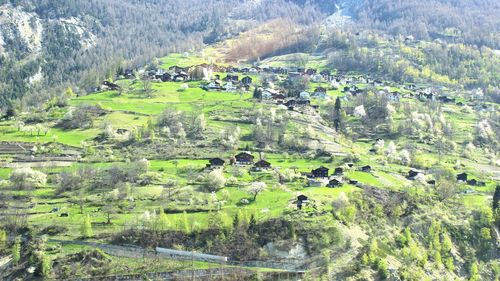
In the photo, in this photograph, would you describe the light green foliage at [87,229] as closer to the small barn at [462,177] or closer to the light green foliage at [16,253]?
the light green foliage at [16,253]

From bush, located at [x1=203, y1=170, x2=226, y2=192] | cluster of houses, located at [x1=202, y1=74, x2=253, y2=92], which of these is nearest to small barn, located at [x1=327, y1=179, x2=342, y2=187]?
bush, located at [x1=203, y1=170, x2=226, y2=192]

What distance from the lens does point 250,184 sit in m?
71.3

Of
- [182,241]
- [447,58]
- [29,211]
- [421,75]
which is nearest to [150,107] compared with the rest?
[29,211]

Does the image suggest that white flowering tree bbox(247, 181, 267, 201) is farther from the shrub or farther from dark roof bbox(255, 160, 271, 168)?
dark roof bbox(255, 160, 271, 168)

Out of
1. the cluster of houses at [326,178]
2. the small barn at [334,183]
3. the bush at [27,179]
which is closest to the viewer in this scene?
the bush at [27,179]

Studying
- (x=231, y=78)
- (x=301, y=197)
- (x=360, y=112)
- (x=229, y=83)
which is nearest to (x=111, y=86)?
(x=229, y=83)

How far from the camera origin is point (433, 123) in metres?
117

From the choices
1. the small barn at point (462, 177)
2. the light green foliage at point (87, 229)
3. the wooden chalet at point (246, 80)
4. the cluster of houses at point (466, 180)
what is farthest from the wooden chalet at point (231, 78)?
the light green foliage at point (87, 229)

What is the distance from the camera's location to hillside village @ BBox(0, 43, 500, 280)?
5850 centimetres

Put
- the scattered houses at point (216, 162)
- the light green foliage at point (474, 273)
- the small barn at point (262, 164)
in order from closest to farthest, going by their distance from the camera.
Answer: the light green foliage at point (474, 273), the scattered houses at point (216, 162), the small barn at point (262, 164)

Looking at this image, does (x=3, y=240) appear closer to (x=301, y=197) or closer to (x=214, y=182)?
(x=214, y=182)

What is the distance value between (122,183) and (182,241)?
15875 mm

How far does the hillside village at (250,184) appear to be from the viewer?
58500 mm

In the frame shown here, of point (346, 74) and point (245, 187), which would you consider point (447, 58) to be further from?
point (245, 187)
